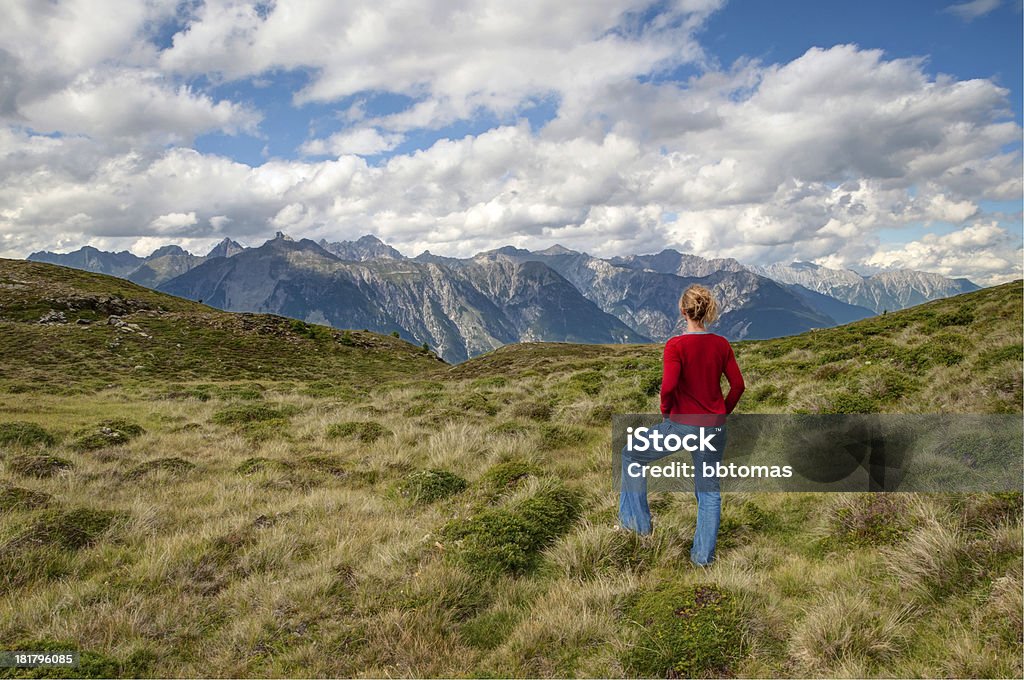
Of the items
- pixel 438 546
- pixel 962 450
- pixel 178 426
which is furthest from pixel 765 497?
pixel 178 426

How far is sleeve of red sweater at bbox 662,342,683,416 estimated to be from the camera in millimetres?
6160

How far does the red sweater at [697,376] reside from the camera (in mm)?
6211

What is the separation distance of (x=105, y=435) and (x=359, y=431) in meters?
7.18

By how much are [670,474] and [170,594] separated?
785cm

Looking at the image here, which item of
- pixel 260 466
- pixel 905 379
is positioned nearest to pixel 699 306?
pixel 905 379

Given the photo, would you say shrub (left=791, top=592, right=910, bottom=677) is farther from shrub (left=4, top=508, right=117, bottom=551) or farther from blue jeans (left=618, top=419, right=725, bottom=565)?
shrub (left=4, top=508, right=117, bottom=551)

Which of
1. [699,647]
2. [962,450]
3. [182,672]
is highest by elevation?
[962,450]

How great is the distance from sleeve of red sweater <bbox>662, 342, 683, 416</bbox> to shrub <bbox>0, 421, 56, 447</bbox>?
1569 cm

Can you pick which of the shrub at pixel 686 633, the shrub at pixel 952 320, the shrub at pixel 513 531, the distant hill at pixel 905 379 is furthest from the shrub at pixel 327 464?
the shrub at pixel 952 320

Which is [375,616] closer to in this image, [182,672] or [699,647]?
[182,672]

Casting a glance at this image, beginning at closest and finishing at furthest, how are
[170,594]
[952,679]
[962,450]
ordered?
1. [952,679]
2. [170,594]
3. [962,450]

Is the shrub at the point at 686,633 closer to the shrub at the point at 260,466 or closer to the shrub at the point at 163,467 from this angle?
the shrub at the point at 260,466

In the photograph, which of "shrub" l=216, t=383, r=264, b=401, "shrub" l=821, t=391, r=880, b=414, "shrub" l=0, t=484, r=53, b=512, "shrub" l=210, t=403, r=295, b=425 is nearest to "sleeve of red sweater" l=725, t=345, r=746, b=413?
"shrub" l=821, t=391, r=880, b=414

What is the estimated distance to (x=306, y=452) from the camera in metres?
13.0
